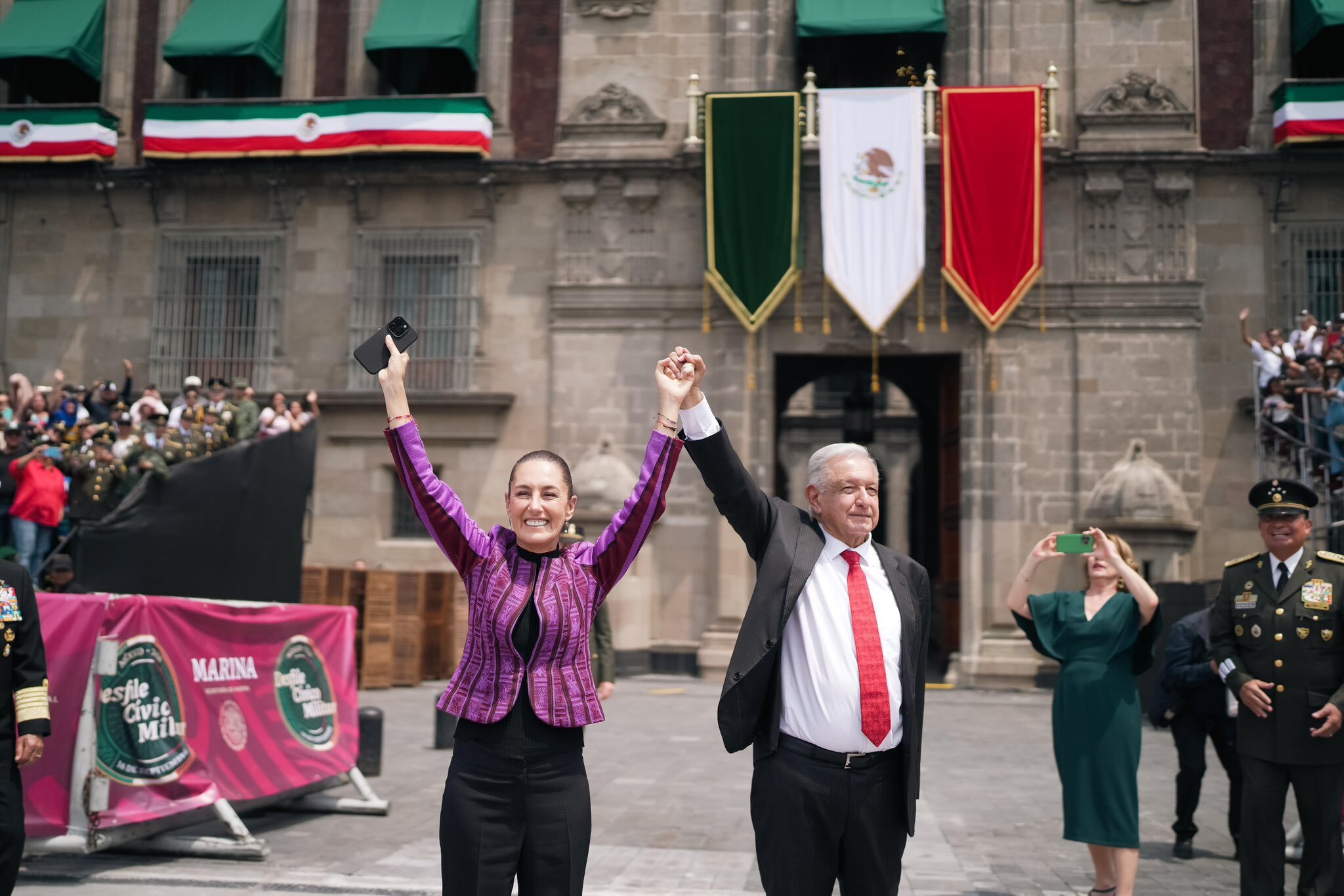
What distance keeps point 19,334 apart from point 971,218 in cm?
1687

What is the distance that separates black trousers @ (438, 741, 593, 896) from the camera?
409 cm

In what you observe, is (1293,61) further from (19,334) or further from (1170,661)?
(19,334)

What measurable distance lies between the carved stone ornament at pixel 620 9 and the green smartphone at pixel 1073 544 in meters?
17.4

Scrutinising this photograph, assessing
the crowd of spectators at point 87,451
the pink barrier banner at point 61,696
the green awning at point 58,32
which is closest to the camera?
the pink barrier banner at point 61,696

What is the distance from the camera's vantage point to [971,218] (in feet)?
67.4

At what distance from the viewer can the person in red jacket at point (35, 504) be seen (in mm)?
14734

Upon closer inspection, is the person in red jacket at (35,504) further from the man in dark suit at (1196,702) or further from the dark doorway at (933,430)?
the man in dark suit at (1196,702)

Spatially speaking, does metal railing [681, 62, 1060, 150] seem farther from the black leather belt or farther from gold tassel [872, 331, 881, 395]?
the black leather belt

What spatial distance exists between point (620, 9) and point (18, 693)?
60.8ft

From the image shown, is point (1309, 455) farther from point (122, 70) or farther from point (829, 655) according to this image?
point (122, 70)

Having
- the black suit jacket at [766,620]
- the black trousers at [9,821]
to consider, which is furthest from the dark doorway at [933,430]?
the black trousers at [9,821]

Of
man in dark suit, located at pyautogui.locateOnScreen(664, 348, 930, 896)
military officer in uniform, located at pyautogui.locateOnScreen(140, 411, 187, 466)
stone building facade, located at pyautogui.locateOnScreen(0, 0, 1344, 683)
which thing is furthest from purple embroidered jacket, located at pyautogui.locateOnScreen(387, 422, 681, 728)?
stone building facade, located at pyautogui.locateOnScreen(0, 0, 1344, 683)

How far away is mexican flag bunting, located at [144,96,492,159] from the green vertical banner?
406 cm

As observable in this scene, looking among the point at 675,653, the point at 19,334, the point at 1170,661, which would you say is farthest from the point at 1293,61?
the point at 19,334
